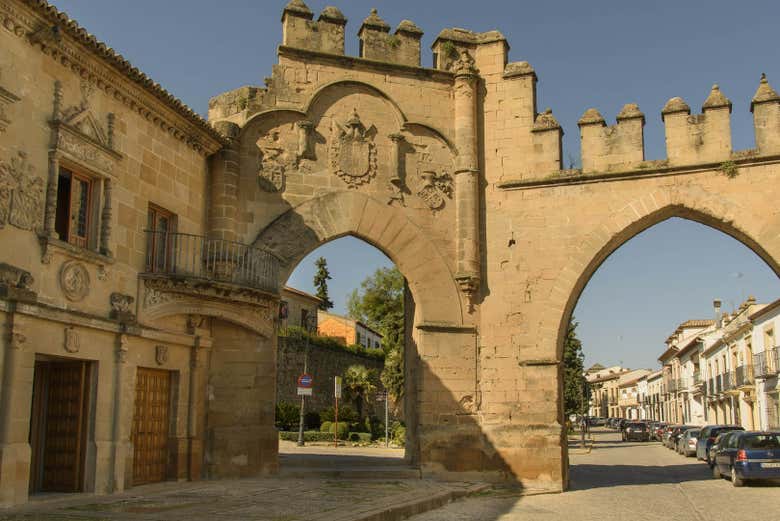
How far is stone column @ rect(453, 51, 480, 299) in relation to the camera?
592 inches

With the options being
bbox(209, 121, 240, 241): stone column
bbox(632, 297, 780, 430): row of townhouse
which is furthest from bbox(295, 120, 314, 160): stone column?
bbox(632, 297, 780, 430): row of townhouse

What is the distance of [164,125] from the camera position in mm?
13141

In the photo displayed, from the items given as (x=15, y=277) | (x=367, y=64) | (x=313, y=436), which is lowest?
(x=313, y=436)

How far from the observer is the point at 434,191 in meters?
15.5

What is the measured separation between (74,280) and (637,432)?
36.4m

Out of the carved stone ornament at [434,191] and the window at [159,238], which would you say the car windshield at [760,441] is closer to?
the carved stone ornament at [434,191]

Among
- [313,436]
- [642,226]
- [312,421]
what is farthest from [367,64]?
[312,421]

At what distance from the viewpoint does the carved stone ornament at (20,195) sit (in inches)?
372

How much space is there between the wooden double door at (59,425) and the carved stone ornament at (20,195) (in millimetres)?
2272

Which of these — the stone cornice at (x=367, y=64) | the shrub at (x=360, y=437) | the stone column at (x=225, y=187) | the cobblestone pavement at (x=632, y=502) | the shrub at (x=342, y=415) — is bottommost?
the cobblestone pavement at (x=632, y=502)

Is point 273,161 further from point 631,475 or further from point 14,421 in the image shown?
point 631,475

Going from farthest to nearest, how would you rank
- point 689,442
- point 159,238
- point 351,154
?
point 689,442, point 351,154, point 159,238

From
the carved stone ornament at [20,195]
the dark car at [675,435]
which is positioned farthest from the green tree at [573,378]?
the carved stone ornament at [20,195]

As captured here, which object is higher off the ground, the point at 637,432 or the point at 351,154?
the point at 351,154
